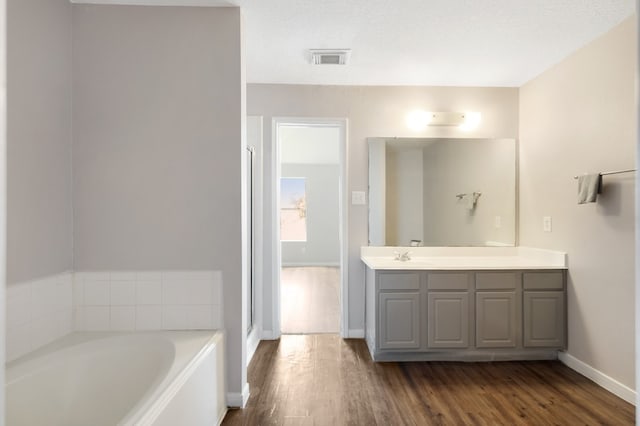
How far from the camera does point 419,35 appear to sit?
91.0 inches

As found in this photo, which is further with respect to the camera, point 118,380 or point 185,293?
point 185,293

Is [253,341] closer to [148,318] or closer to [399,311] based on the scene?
[148,318]

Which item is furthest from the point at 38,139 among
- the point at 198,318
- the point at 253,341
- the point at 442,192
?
→ the point at 442,192

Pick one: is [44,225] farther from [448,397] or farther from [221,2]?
[448,397]

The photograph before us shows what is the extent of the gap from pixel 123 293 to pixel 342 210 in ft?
6.11

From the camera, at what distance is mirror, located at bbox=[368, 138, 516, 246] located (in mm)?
3197

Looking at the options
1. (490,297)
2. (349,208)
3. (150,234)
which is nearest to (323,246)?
(349,208)

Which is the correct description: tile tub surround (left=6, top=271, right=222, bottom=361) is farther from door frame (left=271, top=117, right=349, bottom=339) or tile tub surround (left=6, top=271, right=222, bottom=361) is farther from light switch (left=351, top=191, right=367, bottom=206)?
light switch (left=351, top=191, right=367, bottom=206)

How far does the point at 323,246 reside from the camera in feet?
25.2

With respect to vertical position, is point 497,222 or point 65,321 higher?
point 497,222

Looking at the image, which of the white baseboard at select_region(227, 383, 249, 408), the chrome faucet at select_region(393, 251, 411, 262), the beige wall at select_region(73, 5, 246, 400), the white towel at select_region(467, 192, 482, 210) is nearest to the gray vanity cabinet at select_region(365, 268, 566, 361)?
the chrome faucet at select_region(393, 251, 411, 262)

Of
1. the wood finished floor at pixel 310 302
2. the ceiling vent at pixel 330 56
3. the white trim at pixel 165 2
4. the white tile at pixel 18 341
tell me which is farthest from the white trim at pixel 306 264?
the white trim at pixel 165 2

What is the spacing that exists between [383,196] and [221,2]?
6.57ft

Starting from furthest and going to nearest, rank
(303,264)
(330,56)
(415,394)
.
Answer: (303,264) < (330,56) < (415,394)
